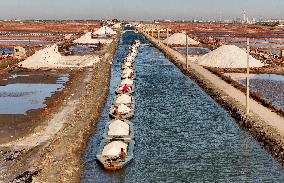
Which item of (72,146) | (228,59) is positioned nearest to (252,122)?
(72,146)

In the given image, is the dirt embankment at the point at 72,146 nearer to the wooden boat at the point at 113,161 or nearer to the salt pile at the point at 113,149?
the wooden boat at the point at 113,161

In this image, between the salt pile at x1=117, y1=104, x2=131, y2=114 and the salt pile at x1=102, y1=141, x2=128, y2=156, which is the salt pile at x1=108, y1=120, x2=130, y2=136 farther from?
the salt pile at x1=117, y1=104, x2=131, y2=114

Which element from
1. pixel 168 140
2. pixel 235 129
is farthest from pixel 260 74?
pixel 168 140

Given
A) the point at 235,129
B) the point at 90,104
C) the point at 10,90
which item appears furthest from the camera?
the point at 10,90

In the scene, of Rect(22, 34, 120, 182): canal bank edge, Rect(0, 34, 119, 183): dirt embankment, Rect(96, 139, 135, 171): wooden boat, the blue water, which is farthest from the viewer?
the blue water

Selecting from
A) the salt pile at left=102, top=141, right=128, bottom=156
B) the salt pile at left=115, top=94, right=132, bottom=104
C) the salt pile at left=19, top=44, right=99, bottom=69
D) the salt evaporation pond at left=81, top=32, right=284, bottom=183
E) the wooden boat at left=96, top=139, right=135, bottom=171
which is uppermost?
the salt pile at left=19, top=44, right=99, bottom=69

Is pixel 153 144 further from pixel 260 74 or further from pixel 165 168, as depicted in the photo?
pixel 260 74

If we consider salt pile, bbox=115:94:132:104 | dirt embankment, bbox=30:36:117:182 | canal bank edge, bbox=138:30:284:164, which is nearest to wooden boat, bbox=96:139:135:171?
dirt embankment, bbox=30:36:117:182
